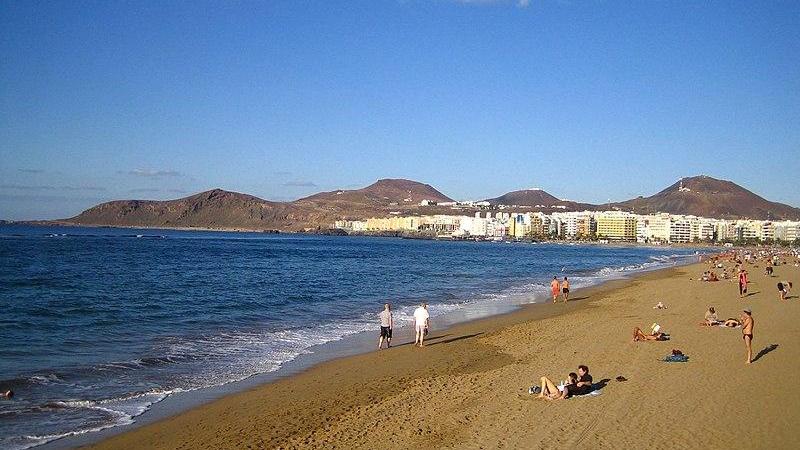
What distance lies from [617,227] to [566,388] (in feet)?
606

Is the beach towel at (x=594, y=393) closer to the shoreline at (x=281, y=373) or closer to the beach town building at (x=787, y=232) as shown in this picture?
the shoreline at (x=281, y=373)

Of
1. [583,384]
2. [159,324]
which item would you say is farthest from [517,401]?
[159,324]

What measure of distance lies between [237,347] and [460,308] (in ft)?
39.0

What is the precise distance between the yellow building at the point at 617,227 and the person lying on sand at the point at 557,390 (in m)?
175

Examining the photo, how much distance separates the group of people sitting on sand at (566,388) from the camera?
32.6 feet

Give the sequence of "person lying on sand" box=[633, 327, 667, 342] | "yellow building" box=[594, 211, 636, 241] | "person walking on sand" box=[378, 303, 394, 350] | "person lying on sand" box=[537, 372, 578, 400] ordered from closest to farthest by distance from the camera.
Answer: "person lying on sand" box=[537, 372, 578, 400]
"person lying on sand" box=[633, 327, 667, 342]
"person walking on sand" box=[378, 303, 394, 350]
"yellow building" box=[594, 211, 636, 241]

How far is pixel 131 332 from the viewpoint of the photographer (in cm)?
1750

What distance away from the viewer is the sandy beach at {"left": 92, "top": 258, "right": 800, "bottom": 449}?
26.8 ft

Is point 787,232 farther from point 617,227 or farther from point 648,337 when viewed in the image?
point 648,337

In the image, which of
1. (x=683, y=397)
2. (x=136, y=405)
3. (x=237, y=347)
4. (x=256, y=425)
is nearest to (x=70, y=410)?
(x=136, y=405)

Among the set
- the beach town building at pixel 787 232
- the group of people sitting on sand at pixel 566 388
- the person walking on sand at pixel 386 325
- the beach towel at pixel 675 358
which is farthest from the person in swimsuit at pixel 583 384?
the beach town building at pixel 787 232

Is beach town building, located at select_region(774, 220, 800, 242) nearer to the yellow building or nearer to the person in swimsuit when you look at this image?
the yellow building

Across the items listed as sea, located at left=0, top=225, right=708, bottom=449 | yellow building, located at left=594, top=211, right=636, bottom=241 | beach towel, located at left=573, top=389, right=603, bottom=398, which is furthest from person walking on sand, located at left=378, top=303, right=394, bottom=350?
yellow building, located at left=594, top=211, right=636, bottom=241

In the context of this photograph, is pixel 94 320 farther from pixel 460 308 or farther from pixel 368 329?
pixel 460 308
